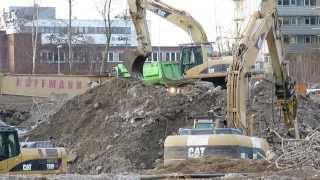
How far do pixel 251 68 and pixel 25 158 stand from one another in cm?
691

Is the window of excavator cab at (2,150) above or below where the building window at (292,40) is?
below

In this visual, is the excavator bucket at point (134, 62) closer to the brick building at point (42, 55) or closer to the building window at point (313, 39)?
the brick building at point (42, 55)

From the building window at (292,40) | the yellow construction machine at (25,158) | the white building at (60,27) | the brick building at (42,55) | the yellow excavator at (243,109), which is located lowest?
the yellow construction machine at (25,158)

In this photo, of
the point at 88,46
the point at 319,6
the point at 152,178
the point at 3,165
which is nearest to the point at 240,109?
the point at 3,165

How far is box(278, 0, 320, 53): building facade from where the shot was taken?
373 feet

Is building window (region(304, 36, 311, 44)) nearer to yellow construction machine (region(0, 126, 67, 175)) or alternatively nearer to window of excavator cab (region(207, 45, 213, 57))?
window of excavator cab (region(207, 45, 213, 57))

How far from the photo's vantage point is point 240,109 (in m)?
22.4

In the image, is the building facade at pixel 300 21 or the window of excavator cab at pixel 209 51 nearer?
the window of excavator cab at pixel 209 51

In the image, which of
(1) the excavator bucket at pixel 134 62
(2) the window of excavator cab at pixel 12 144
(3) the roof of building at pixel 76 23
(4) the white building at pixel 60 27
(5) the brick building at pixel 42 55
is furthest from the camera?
(3) the roof of building at pixel 76 23

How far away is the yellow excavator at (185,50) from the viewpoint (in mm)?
32812

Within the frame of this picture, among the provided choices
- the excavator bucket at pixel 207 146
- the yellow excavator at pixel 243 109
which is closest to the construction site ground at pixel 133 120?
the yellow excavator at pixel 243 109

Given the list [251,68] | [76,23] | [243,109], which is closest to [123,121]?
[251,68]

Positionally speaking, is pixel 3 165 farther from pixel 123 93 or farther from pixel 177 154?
pixel 123 93

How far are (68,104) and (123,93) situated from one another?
2971 millimetres
